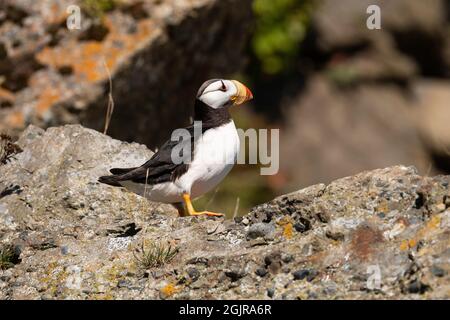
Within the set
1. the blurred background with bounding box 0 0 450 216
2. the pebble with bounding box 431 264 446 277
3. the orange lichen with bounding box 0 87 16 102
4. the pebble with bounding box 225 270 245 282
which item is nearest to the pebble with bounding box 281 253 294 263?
the pebble with bounding box 225 270 245 282

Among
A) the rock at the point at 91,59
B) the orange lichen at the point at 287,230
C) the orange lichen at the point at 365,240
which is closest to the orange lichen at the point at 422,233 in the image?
the orange lichen at the point at 365,240

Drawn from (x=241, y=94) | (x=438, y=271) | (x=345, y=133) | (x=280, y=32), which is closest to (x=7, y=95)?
(x=241, y=94)

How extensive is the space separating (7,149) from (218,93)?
6.24 feet

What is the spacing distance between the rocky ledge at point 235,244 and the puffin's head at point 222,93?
1.09 metres

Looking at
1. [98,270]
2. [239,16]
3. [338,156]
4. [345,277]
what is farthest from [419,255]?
[338,156]

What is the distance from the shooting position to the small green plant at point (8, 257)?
8.14 m

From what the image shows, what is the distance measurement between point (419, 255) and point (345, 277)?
1.67ft

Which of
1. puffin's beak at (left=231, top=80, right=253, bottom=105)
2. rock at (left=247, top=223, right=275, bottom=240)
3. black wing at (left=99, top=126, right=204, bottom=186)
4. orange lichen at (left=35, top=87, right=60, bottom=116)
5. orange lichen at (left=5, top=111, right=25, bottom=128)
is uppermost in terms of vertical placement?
orange lichen at (left=35, top=87, right=60, bottom=116)

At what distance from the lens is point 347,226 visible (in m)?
7.37

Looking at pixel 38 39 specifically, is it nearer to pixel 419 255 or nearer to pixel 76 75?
pixel 76 75

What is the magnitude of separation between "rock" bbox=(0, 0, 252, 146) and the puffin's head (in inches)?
106

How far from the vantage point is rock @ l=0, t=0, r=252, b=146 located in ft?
39.2

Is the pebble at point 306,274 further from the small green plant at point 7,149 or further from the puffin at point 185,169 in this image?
the small green plant at point 7,149

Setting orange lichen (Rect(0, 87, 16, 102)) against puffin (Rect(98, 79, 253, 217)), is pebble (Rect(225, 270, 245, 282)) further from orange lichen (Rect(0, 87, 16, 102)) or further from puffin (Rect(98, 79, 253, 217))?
orange lichen (Rect(0, 87, 16, 102))
